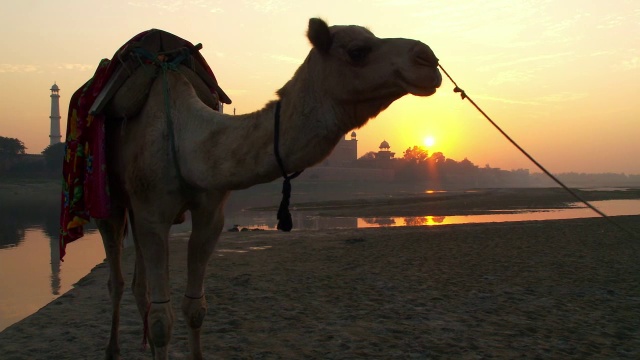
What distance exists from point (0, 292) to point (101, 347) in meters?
7.15

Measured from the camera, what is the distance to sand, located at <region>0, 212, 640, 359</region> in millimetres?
5645

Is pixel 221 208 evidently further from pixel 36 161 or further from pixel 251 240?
pixel 36 161

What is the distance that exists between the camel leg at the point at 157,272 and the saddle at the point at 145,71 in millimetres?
916

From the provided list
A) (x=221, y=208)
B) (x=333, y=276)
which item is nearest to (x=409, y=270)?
(x=333, y=276)

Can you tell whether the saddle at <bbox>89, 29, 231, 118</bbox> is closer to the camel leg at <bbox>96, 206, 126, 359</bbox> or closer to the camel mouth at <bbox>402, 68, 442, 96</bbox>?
the camel leg at <bbox>96, 206, 126, 359</bbox>

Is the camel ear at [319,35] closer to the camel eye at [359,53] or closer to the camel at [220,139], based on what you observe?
the camel at [220,139]

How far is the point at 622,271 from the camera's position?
33.0ft

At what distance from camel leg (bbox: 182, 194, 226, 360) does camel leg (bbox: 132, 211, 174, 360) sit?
31cm

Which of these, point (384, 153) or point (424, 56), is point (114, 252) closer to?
point (424, 56)

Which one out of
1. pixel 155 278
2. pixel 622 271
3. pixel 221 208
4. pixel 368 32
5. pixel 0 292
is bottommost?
pixel 0 292

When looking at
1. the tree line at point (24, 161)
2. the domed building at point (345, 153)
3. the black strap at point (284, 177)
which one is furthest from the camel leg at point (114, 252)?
the domed building at point (345, 153)

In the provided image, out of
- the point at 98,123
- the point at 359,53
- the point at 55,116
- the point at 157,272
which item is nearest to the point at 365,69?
the point at 359,53

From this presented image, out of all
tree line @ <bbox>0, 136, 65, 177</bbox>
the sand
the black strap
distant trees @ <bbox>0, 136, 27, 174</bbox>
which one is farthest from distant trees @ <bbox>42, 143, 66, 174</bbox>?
the black strap

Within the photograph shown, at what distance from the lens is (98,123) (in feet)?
13.6
